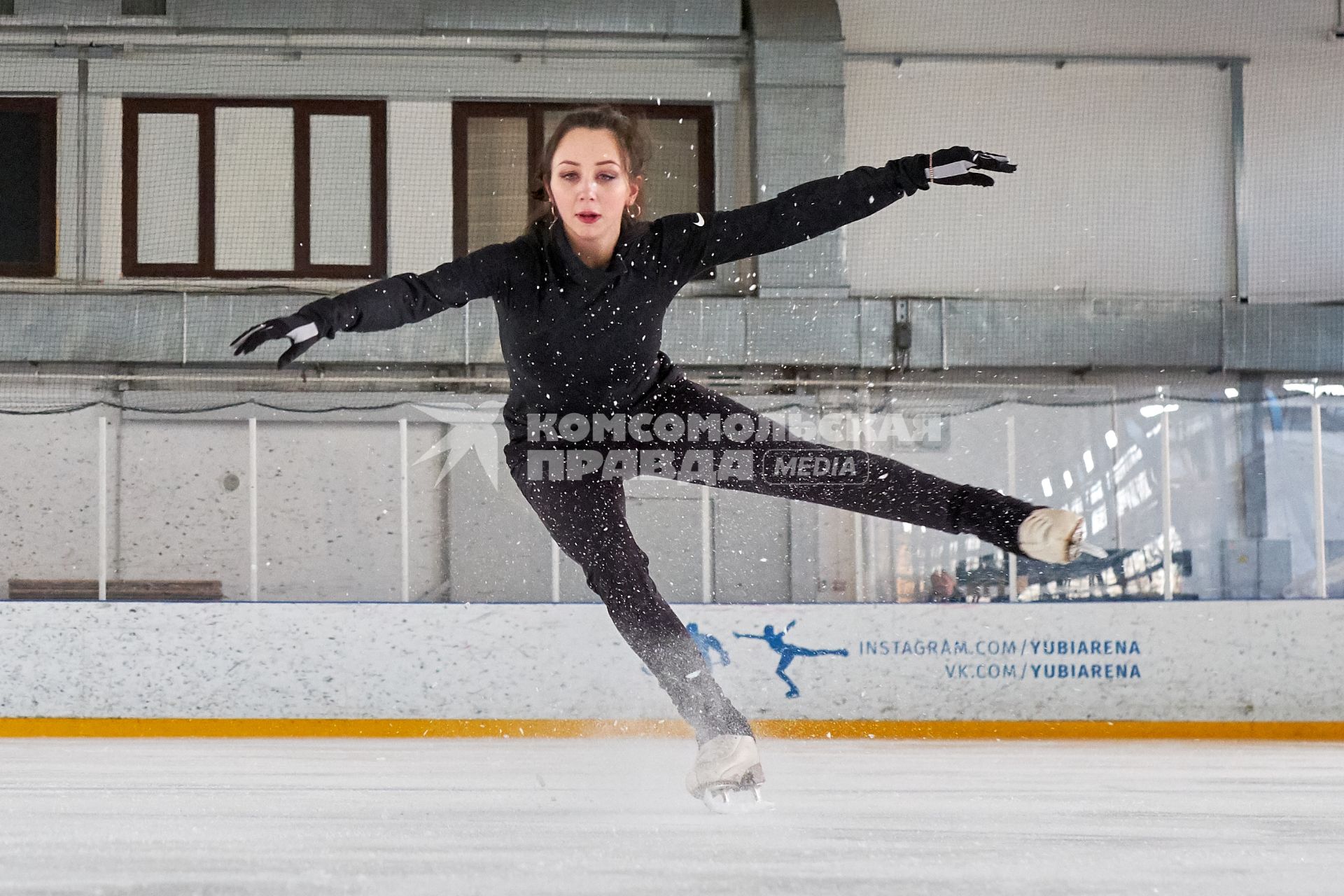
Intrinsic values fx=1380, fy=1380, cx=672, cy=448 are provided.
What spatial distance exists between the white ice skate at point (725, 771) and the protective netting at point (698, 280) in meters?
4.80

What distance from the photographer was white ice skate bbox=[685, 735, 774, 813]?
322cm

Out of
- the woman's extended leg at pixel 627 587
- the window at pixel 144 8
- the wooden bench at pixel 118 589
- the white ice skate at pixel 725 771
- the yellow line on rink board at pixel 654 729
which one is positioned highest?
the window at pixel 144 8

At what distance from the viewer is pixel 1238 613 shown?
6.95 meters

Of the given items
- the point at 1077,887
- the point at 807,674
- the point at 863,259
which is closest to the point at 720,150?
the point at 863,259

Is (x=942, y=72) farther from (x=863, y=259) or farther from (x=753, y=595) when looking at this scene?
(x=753, y=595)

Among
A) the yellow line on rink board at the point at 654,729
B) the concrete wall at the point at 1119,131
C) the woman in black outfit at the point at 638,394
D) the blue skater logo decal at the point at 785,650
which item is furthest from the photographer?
the concrete wall at the point at 1119,131

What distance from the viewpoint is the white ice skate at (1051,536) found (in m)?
2.85

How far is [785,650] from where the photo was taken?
273 inches

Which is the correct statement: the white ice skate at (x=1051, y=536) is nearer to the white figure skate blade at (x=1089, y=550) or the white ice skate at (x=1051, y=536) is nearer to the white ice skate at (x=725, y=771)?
the white figure skate blade at (x=1089, y=550)

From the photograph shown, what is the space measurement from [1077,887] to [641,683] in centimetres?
483

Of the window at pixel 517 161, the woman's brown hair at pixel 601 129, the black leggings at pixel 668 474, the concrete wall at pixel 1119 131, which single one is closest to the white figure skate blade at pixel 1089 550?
the black leggings at pixel 668 474

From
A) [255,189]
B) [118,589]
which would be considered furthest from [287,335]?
[255,189]

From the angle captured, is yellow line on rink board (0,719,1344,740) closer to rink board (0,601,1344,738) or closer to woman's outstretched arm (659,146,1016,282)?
rink board (0,601,1344,738)

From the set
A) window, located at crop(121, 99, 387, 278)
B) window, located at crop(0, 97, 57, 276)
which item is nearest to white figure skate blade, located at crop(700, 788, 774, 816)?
window, located at crop(121, 99, 387, 278)
